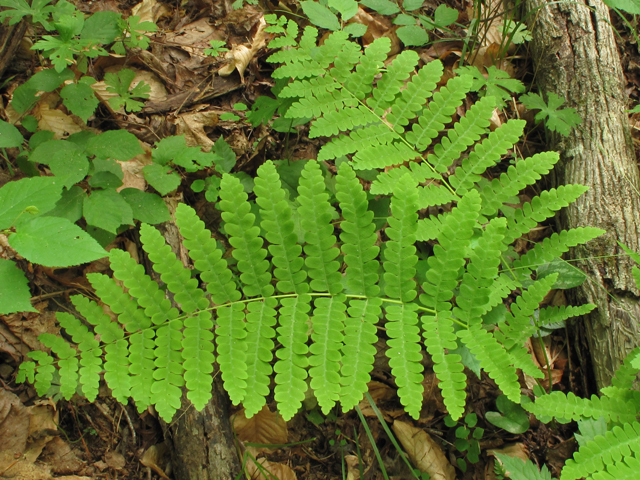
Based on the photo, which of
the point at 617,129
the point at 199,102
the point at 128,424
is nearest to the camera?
the point at 128,424

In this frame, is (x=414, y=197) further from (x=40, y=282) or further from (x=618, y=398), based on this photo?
(x=40, y=282)

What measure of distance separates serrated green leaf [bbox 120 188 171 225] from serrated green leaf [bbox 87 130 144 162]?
0.22 metres

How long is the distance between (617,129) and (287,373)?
3.15m

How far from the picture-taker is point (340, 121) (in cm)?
212

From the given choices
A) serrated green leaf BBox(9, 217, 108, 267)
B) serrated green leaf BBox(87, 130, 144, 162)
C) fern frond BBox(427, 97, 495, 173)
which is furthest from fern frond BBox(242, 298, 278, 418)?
serrated green leaf BBox(87, 130, 144, 162)

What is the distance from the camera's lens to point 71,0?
3584mm

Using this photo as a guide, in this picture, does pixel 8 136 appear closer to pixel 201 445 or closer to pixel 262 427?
pixel 201 445

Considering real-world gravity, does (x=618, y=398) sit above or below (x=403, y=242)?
below

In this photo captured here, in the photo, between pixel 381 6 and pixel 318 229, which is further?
pixel 381 6

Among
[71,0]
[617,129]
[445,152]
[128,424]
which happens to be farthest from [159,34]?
[617,129]

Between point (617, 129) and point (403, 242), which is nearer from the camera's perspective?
point (403, 242)

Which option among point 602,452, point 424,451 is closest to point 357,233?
point 602,452

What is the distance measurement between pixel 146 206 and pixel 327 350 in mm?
1467

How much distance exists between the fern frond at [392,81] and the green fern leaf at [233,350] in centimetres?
132
